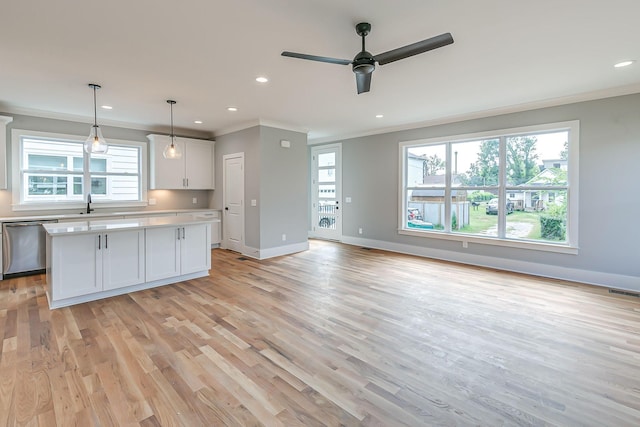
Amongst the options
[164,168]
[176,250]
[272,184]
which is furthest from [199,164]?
[176,250]

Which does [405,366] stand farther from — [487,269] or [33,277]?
[33,277]

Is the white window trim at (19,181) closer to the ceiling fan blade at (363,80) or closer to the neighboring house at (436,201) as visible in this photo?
the ceiling fan blade at (363,80)

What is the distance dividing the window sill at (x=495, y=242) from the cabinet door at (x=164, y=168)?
4.84 metres

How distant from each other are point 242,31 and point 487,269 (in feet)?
16.2

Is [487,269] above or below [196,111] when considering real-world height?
below

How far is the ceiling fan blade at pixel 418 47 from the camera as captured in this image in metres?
2.19

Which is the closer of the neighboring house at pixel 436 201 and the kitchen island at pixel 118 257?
the kitchen island at pixel 118 257

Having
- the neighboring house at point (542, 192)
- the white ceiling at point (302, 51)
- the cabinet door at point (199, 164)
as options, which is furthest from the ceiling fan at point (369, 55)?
the cabinet door at point (199, 164)

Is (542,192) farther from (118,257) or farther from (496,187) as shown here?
(118,257)

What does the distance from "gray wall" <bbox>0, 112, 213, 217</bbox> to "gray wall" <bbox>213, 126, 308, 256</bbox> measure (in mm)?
1414

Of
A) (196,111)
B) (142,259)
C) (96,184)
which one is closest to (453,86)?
(196,111)

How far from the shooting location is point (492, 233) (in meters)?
5.35

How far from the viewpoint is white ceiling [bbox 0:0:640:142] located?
232cm

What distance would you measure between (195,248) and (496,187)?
496 cm
